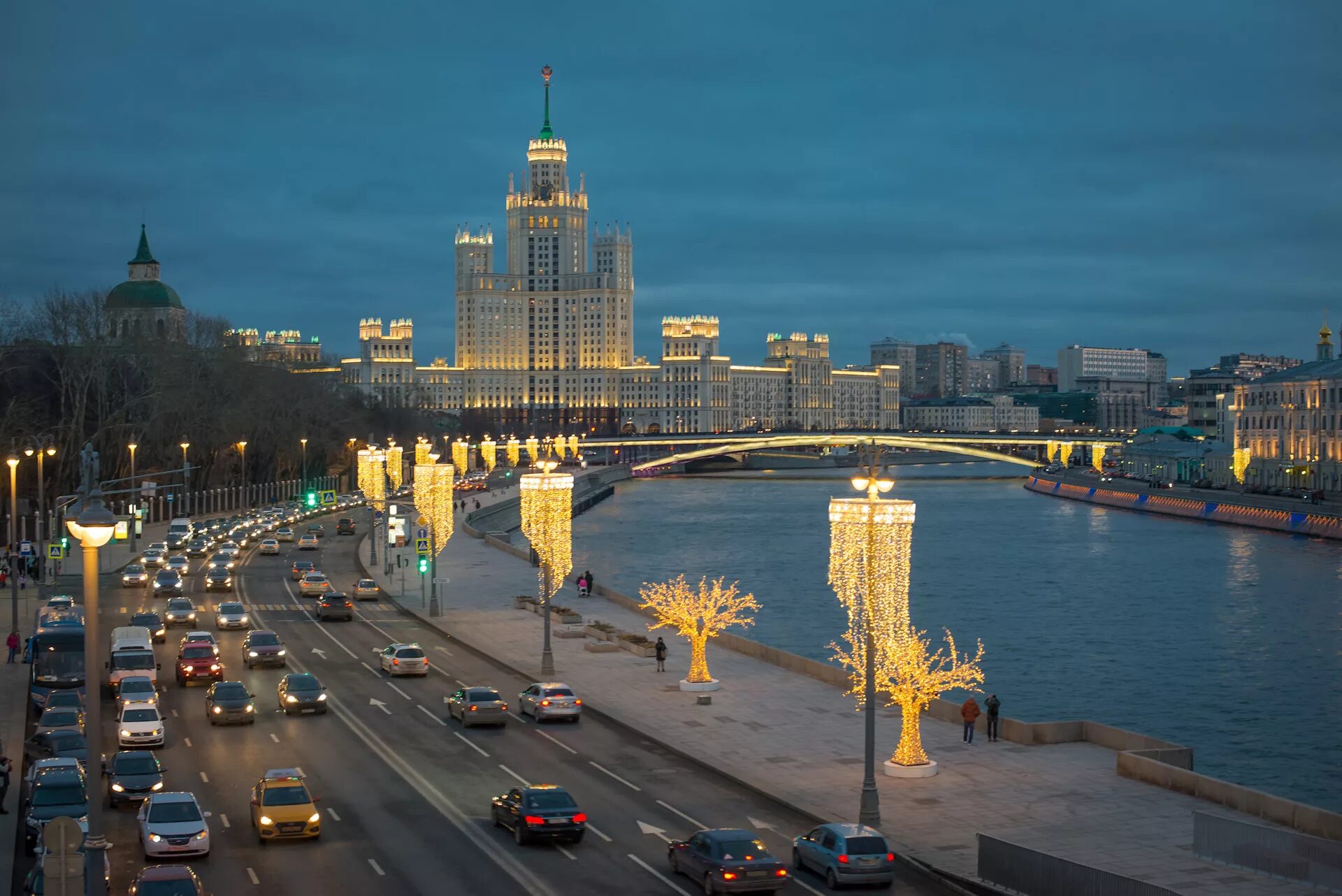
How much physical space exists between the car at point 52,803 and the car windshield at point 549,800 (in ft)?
19.9

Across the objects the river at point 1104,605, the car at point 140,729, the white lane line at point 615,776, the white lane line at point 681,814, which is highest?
the car at point 140,729

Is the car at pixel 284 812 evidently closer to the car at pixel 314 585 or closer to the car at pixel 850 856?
the car at pixel 850 856

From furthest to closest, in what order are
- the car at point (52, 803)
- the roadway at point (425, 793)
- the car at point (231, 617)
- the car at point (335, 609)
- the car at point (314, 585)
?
the car at point (314, 585) → the car at point (335, 609) → the car at point (231, 617) → the car at point (52, 803) → the roadway at point (425, 793)

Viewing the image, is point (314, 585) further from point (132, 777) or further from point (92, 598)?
point (92, 598)

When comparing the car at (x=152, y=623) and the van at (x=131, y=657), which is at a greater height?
the van at (x=131, y=657)

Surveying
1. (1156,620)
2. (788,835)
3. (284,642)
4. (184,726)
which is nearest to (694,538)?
(1156,620)

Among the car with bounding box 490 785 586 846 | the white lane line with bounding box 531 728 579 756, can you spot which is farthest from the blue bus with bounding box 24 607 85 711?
the car with bounding box 490 785 586 846

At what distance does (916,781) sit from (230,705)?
13.7 metres

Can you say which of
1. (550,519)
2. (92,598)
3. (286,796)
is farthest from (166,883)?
(550,519)

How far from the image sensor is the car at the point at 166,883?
58.5 feet

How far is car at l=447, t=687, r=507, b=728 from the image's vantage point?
31.1 meters

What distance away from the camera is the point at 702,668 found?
118 feet

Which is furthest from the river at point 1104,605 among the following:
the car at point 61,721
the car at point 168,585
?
the car at point 61,721

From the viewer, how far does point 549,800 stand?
22625mm
